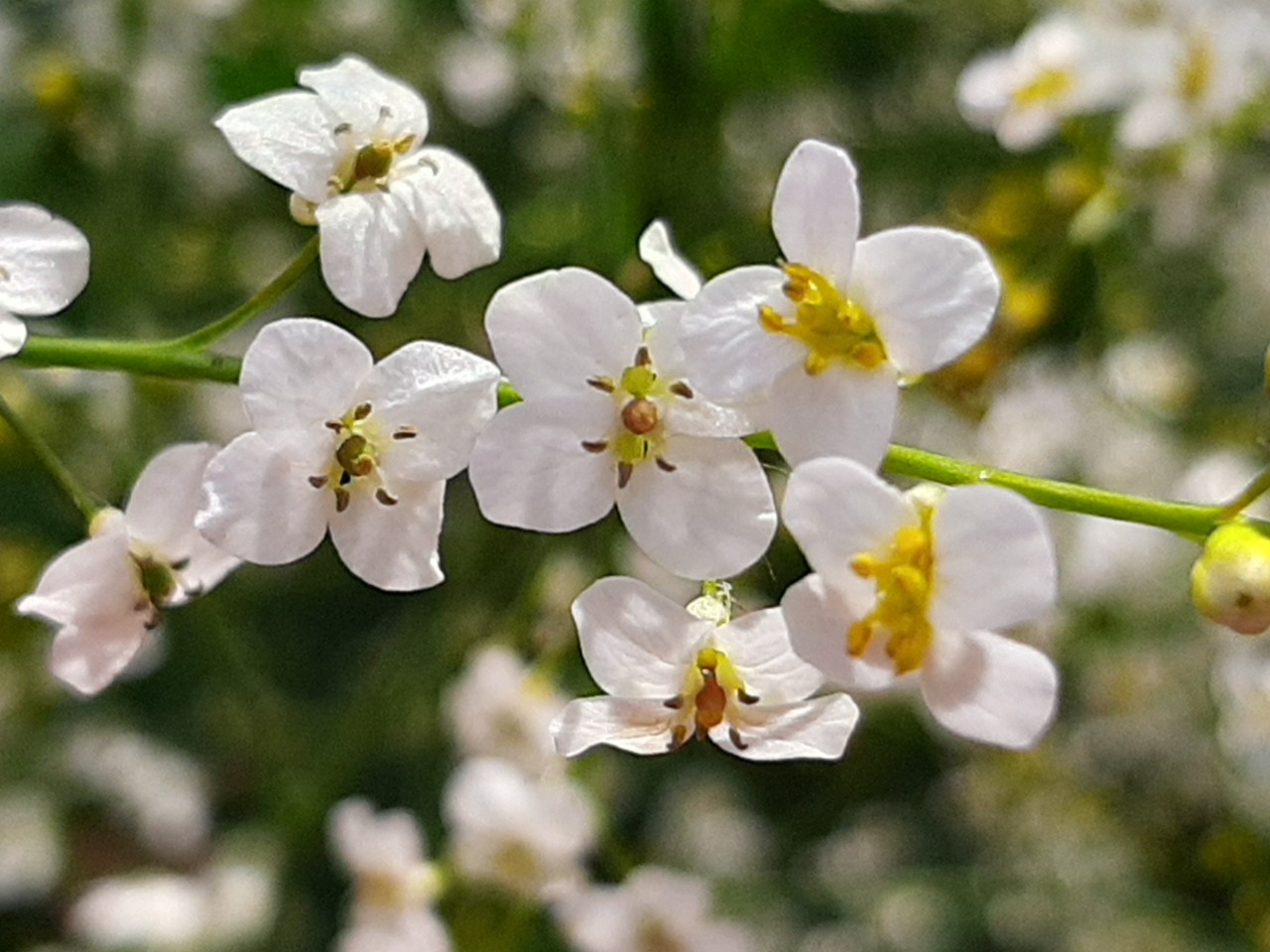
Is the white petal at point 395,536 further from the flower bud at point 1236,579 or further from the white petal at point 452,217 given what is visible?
the flower bud at point 1236,579

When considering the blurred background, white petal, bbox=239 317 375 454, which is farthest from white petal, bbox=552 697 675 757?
the blurred background

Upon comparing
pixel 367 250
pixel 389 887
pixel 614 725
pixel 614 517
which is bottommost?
pixel 389 887

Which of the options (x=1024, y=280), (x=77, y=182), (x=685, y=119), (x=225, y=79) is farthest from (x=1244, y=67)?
(x=77, y=182)

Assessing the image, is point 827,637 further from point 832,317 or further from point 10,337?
point 10,337

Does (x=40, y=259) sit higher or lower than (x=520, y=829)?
higher

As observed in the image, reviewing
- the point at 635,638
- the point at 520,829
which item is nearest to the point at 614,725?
the point at 635,638

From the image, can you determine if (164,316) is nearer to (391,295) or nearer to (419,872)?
(419,872)
